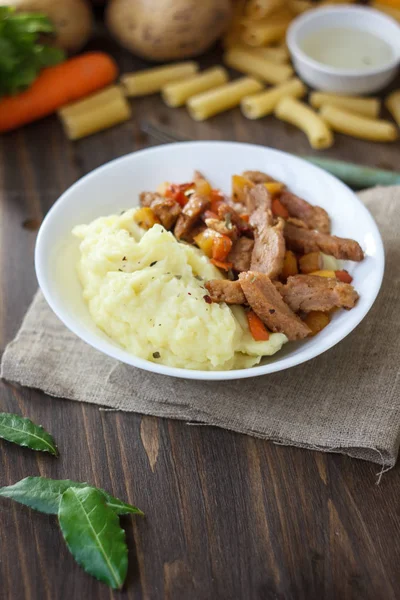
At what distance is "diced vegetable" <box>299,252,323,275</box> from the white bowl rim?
6.86 feet

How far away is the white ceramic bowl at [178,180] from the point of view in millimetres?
Answer: 2896

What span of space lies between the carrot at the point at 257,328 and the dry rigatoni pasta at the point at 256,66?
2783mm

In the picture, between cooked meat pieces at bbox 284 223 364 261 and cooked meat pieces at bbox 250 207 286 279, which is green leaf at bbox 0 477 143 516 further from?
cooked meat pieces at bbox 284 223 364 261

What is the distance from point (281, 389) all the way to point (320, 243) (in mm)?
762

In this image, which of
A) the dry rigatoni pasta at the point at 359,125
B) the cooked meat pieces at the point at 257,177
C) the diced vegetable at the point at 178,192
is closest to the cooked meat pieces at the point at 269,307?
the diced vegetable at the point at 178,192

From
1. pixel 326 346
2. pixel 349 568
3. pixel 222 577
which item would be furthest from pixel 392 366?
pixel 222 577

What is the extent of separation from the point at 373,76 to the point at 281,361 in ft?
9.45

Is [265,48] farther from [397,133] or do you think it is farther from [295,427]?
[295,427]

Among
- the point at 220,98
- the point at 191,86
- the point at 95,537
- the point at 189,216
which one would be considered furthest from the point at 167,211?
the point at 191,86

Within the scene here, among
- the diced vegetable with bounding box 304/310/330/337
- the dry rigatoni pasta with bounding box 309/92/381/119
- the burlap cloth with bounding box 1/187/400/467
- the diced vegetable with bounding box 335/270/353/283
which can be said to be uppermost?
the diced vegetable with bounding box 335/270/353/283

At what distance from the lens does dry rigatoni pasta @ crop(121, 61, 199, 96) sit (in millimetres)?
5145

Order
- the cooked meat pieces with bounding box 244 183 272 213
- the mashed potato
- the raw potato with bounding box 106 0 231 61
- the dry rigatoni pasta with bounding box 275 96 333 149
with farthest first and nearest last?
the raw potato with bounding box 106 0 231 61 → the dry rigatoni pasta with bounding box 275 96 333 149 → the cooked meat pieces with bounding box 244 183 272 213 → the mashed potato

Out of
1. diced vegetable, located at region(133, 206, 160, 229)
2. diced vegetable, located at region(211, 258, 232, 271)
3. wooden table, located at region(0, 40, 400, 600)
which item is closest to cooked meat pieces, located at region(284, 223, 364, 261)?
diced vegetable, located at region(211, 258, 232, 271)

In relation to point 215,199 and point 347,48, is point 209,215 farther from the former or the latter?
point 347,48
